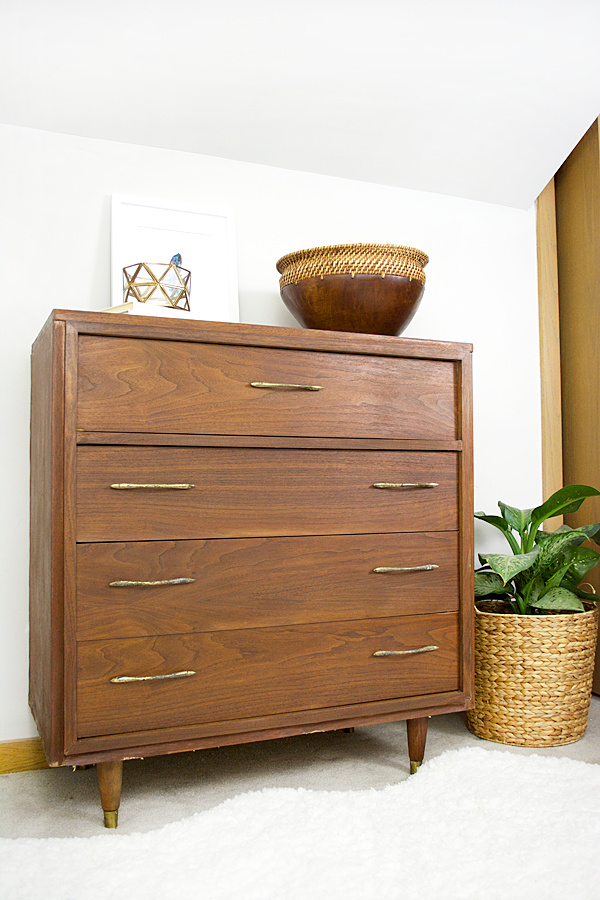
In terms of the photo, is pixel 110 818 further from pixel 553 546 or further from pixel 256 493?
pixel 553 546

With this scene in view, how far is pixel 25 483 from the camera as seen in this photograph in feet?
5.41

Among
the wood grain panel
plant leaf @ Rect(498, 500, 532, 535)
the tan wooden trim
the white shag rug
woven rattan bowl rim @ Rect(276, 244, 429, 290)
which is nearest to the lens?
the white shag rug

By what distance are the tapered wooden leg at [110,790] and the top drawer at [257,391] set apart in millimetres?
613

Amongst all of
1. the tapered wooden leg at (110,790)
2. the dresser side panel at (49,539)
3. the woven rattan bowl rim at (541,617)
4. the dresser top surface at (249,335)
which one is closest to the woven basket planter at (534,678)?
the woven rattan bowl rim at (541,617)

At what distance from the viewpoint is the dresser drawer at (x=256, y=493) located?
1.30 meters

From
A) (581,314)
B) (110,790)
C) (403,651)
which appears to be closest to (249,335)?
(403,651)

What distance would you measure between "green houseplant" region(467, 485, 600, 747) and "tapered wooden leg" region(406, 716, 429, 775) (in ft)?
0.91

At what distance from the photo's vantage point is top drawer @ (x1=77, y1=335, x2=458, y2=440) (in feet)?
4.28

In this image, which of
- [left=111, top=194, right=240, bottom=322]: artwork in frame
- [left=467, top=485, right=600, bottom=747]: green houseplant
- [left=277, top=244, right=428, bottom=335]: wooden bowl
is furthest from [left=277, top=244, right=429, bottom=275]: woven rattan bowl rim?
[left=467, top=485, right=600, bottom=747]: green houseplant

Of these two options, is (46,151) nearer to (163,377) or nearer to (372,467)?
(163,377)

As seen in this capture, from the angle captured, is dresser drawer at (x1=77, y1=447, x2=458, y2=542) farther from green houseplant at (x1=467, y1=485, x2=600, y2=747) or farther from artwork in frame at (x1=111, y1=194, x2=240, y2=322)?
artwork in frame at (x1=111, y1=194, x2=240, y2=322)

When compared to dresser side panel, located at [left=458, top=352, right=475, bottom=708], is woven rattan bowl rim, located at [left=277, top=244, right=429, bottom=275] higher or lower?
higher

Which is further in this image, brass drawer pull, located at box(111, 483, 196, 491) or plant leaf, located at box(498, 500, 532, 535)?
plant leaf, located at box(498, 500, 532, 535)

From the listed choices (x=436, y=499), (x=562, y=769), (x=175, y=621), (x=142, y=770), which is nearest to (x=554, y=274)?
(x=436, y=499)
